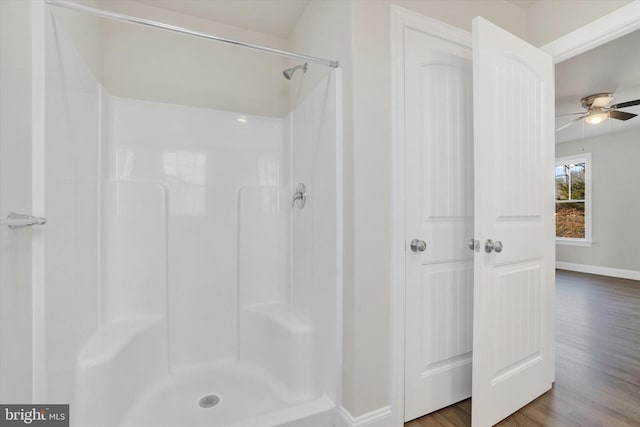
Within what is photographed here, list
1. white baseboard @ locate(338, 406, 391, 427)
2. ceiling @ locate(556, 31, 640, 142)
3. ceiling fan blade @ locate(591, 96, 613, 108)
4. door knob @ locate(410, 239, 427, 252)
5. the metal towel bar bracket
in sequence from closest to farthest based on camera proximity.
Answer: the metal towel bar bracket, white baseboard @ locate(338, 406, 391, 427), door knob @ locate(410, 239, 427, 252), ceiling @ locate(556, 31, 640, 142), ceiling fan blade @ locate(591, 96, 613, 108)

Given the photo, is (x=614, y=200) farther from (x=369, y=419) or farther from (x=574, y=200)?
(x=369, y=419)

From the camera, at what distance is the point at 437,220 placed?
1655 mm

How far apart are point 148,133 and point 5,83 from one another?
1077 millimetres

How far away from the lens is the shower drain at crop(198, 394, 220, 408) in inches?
68.7

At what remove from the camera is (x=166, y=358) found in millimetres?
1920

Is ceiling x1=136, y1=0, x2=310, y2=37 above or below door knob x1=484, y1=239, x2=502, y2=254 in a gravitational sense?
above

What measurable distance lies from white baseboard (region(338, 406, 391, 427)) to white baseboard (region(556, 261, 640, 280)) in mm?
5803

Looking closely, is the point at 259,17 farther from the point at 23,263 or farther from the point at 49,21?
the point at 23,263

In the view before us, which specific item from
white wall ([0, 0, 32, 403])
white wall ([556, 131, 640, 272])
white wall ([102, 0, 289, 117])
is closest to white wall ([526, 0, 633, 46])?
white wall ([102, 0, 289, 117])

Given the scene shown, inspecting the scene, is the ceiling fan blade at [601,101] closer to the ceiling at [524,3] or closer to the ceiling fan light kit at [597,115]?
the ceiling fan light kit at [597,115]

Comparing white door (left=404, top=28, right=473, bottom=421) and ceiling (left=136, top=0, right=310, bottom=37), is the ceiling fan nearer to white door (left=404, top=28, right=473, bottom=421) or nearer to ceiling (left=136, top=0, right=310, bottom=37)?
white door (left=404, top=28, right=473, bottom=421)

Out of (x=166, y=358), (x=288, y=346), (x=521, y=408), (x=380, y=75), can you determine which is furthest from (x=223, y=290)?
(x=521, y=408)

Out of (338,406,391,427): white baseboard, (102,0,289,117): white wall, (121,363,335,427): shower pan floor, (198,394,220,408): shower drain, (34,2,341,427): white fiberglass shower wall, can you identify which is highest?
(102,0,289,117): white wall

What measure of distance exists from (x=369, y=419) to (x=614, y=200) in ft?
20.1
